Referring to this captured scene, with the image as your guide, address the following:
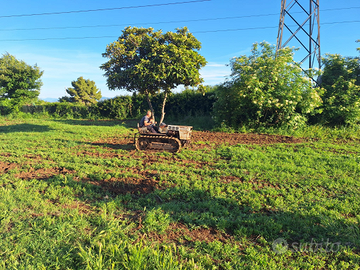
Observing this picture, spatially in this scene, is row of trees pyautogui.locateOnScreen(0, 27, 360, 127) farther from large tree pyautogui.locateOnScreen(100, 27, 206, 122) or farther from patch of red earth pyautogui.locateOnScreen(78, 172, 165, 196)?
patch of red earth pyautogui.locateOnScreen(78, 172, 165, 196)

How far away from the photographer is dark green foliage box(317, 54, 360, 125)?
402 inches

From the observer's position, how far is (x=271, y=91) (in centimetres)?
1023

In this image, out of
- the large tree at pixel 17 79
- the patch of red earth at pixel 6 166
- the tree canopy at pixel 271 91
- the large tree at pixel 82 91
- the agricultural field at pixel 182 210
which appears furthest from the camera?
the large tree at pixel 82 91

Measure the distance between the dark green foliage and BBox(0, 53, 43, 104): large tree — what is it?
25.9 meters

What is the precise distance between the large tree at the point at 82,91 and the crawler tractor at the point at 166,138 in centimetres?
4402

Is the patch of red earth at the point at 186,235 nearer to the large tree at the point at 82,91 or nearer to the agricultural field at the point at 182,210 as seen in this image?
the agricultural field at the point at 182,210

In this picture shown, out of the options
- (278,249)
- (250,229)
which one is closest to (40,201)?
(250,229)

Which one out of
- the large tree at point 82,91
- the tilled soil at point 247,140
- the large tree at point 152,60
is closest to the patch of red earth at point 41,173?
the tilled soil at point 247,140

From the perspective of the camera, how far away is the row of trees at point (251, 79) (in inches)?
400

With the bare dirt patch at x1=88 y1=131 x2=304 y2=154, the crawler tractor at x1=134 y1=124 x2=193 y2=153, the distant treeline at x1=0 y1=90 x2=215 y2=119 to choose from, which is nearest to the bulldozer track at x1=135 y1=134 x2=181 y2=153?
the crawler tractor at x1=134 y1=124 x2=193 y2=153

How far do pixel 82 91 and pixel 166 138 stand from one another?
49331mm

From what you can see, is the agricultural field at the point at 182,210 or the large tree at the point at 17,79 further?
the large tree at the point at 17,79

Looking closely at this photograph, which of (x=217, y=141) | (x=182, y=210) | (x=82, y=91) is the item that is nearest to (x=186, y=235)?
(x=182, y=210)

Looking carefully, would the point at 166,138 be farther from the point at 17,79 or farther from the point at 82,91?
the point at 82,91
